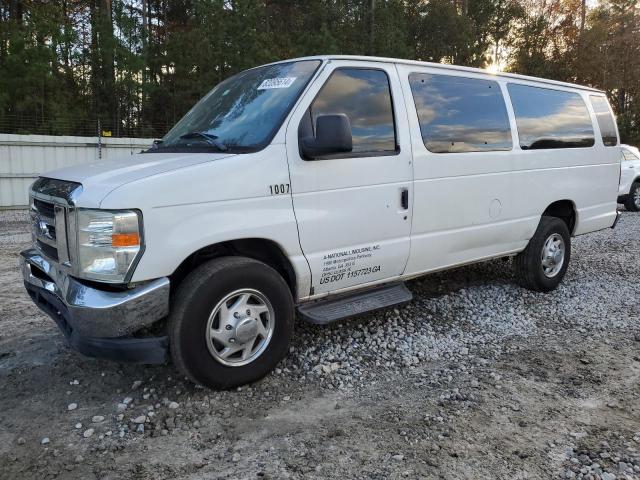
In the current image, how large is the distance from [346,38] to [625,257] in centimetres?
1331

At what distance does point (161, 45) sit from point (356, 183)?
14563 millimetres

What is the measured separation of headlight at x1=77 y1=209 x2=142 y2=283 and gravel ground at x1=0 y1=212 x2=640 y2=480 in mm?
897

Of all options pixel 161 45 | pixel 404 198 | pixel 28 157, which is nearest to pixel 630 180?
pixel 404 198

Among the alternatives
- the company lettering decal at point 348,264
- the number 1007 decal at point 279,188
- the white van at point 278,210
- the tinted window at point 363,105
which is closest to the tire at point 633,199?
the white van at point 278,210

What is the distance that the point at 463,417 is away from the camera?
318 cm

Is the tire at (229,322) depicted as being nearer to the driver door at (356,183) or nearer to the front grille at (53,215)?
the driver door at (356,183)

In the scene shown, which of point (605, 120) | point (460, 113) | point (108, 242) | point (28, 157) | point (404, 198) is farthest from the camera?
point (28, 157)

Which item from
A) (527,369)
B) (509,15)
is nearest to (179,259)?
(527,369)

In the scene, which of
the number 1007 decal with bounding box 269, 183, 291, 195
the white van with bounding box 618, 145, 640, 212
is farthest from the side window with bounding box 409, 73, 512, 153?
the white van with bounding box 618, 145, 640, 212

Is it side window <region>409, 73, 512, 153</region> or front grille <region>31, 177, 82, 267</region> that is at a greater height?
side window <region>409, 73, 512, 153</region>

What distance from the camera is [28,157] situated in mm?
13047

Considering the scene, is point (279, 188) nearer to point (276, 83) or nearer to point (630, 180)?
point (276, 83)

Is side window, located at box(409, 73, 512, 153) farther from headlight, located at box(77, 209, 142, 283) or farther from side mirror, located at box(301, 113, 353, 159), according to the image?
headlight, located at box(77, 209, 142, 283)

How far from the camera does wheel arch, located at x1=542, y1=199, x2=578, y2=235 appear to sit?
19.1 ft
